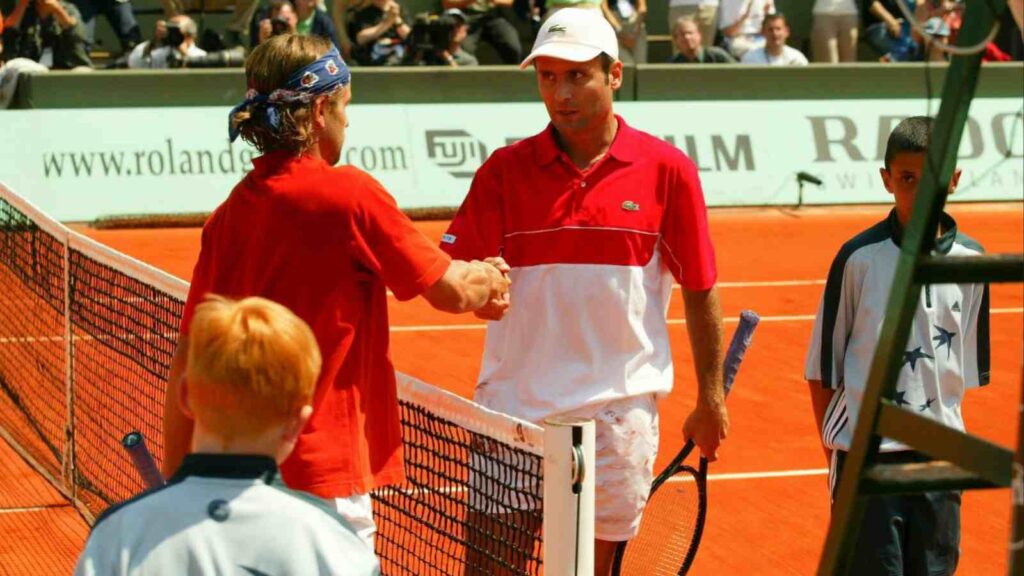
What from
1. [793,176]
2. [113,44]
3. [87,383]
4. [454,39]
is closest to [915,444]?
[87,383]

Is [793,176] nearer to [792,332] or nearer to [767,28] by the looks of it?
[767,28]

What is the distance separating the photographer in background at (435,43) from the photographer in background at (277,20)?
144cm

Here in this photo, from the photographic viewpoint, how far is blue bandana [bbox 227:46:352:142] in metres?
3.68

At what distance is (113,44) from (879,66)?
1009 cm

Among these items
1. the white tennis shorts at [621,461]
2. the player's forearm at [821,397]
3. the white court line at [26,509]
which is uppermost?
the player's forearm at [821,397]

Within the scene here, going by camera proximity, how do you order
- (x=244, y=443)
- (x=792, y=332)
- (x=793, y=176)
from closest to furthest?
(x=244, y=443) → (x=792, y=332) → (x=793, y=176)

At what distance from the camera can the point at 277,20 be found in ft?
57.7

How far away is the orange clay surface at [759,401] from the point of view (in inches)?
Answer: 280

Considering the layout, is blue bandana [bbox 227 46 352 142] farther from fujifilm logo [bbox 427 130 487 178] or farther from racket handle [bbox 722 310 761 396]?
fujifilm logo [bbox 427 130 487 178]

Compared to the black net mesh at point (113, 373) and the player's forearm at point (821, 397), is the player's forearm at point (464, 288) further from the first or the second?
the black net mesh at point (113, 373)

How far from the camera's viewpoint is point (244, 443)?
262 centimetres

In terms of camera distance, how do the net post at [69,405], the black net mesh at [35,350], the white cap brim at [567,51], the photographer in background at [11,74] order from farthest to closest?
the photographer in background at [11,74], the black net mesh at [35,350], the net post at [69,405], the white cap brim at [567,51]

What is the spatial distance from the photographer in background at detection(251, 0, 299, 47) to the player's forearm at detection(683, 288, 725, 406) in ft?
43.1

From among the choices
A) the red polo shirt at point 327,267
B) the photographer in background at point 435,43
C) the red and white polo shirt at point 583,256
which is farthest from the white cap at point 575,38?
the photographer in background at point 435,43
